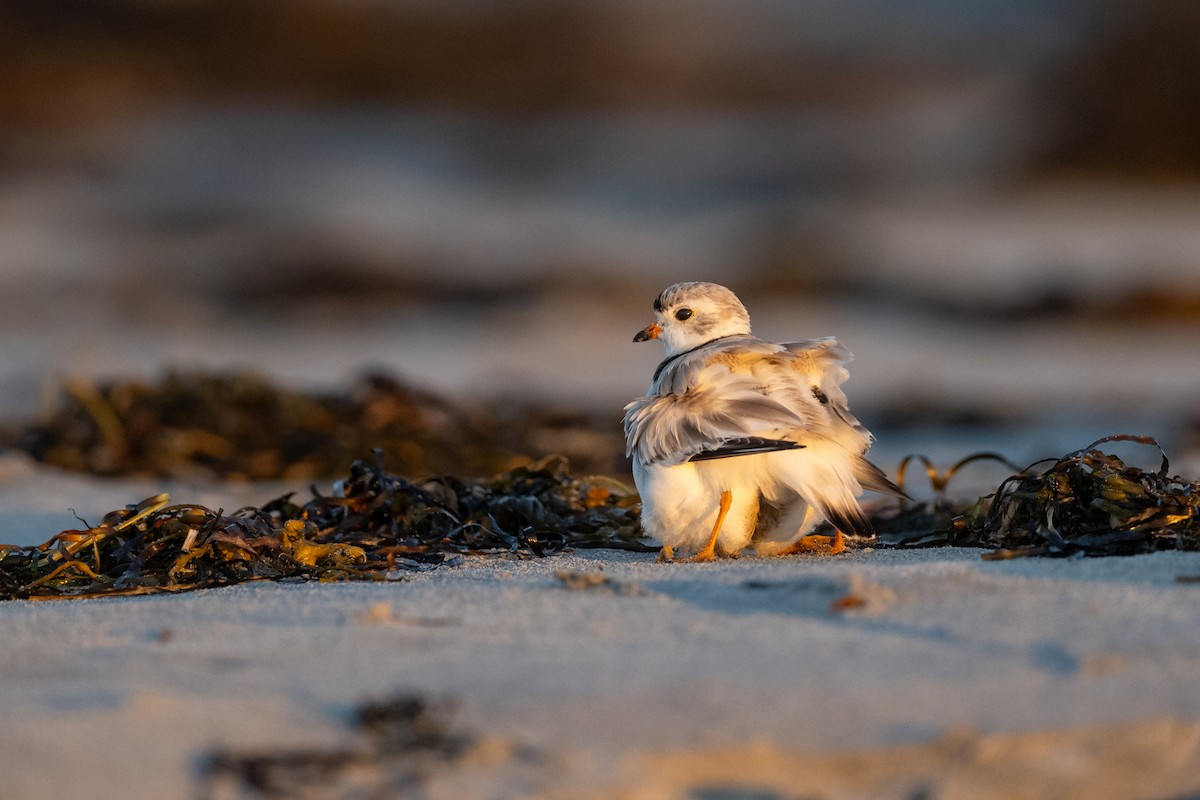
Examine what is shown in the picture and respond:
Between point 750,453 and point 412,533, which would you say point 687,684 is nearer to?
point 750,453

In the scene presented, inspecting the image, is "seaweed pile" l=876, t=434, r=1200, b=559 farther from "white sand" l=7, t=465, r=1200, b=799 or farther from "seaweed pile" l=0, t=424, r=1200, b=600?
"white sand" l=7, t=465, r=1200, b=799

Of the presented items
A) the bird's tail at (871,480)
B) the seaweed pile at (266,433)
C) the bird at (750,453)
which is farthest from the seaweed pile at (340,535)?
the seaweed pile at (266,433)

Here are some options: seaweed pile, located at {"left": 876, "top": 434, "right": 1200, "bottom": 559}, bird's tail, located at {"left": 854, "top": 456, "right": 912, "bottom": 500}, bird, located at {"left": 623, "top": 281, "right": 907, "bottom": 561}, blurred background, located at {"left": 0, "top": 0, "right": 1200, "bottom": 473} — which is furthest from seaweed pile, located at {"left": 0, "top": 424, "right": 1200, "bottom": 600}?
blurred background, located at {"left": 0, "top": 0, "right": 1200, "bottom": 473}

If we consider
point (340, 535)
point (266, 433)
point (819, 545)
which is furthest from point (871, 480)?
point (266, 433)

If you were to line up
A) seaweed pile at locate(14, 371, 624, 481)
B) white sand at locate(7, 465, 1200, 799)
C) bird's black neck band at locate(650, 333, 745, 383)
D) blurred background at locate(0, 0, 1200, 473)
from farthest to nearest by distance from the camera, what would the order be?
blurred background at locate(0, 0, 1200, 473), seaweed pile at locate(14, 371, 624, 481), bird's black neck band at locate(650, 333, 745, 383), white sand at locate(7, 465, 1200, 799)

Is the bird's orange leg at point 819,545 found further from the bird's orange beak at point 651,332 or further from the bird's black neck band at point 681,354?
the bird's orange beak at point 651,332

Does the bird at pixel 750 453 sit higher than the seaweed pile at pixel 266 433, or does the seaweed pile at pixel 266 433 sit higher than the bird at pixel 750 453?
the seaweed pile at pixel 266 433

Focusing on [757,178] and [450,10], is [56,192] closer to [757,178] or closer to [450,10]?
[450,10]
